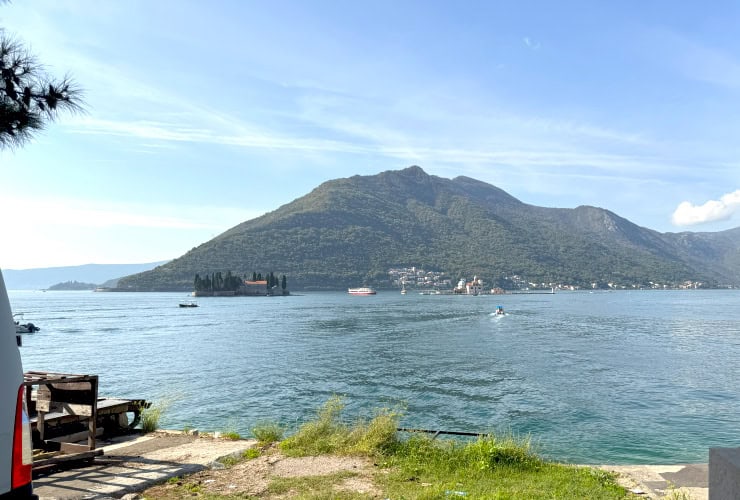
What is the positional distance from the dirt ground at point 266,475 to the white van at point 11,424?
4.11m

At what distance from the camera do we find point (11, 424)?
3820 millimetres

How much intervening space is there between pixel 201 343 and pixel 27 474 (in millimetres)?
50803

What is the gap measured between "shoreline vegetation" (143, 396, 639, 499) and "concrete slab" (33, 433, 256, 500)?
0.35m

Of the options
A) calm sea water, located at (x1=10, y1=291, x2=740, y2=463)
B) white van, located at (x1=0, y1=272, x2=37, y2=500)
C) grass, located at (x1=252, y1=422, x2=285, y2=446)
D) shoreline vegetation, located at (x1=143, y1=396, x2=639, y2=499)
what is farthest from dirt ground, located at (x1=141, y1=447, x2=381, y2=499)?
calm sea water, located at (x1=10, y1=291, x2=740, y2=463)

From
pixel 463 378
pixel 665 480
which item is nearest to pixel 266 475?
pixel 665 480

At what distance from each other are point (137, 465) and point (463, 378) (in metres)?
23.4

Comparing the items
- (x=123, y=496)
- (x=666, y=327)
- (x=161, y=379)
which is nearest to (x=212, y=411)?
(x=161, y=379)

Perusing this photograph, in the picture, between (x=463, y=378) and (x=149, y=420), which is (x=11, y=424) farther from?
(x=463, y=378)

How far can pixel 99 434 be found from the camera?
10961 mm

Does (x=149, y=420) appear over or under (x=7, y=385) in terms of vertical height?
under

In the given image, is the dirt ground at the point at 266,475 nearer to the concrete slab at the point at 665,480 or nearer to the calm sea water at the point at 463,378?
the concrete slab at the point at 665,480

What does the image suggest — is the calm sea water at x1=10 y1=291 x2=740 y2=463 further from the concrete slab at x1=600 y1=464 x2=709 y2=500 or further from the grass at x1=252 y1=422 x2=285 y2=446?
the grass at x1=252 y1=422 x2=285 y2=446

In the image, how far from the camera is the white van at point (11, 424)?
377cm

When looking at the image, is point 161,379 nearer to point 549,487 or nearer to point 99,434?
point 99,434
